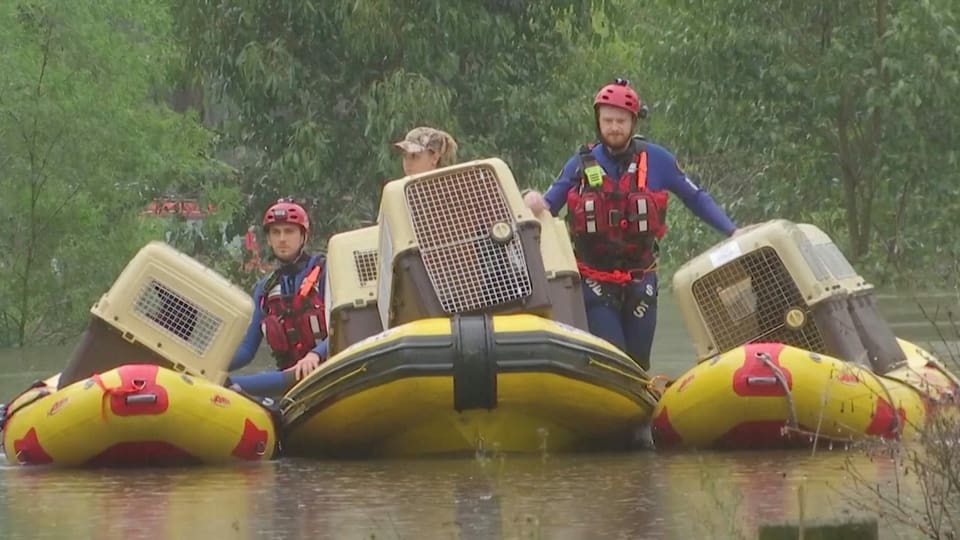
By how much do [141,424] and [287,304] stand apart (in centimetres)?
183

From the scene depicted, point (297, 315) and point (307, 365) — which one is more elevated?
point (297, 315)

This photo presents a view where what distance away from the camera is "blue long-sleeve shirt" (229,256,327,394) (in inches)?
572

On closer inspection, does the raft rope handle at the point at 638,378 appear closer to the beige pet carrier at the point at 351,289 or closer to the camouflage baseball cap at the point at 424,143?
the beige pet carrier at the point at 351,289

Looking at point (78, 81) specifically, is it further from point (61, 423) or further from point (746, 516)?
point (746, 516)

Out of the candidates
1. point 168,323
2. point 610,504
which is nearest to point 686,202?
point 168,323

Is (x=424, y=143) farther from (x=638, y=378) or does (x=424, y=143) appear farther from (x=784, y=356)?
(x=784, y=356)

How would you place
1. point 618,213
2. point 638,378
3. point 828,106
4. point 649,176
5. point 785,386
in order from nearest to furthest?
point 785,386 < point 638,378 < point 618,213 < point 649,176 < point 828,106

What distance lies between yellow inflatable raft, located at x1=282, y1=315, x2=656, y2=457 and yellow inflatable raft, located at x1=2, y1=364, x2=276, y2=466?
0.35m

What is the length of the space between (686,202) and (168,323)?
9.49ft

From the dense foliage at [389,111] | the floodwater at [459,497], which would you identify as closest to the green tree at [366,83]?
the dense foliage at [389,111]

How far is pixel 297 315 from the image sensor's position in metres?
14.5

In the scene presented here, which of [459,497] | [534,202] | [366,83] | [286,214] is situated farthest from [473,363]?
[366,83]

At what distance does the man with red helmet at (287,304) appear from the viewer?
1452 centimetres

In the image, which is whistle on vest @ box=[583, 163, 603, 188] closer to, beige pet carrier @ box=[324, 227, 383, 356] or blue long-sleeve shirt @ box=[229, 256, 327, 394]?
beige pet carrier @ box=[324, 227, 383, 356]
